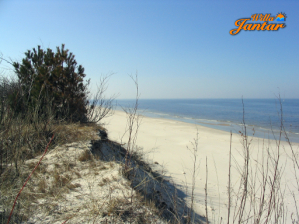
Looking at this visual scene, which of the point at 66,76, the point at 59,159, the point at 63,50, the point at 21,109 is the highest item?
the point at 63,50

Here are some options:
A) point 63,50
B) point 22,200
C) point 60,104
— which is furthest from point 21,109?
point 22,200

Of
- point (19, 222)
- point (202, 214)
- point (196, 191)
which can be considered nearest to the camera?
point (19, 222)

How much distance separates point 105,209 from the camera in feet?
8.32

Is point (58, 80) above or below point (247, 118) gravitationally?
above

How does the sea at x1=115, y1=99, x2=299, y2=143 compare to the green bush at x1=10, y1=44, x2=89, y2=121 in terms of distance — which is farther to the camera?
the sea at x1=115, y1=99, x2=299, y2=143

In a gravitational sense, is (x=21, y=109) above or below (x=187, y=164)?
above

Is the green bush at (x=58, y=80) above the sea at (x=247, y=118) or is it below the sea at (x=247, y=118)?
above

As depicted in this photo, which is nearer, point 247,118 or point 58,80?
point 58,80

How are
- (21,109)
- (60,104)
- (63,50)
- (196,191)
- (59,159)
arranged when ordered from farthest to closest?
1. (63,50)
2. (60,104)
3. (21,109)
4. (196,191)
5. (59,159)

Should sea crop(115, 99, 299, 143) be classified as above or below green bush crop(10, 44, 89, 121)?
below

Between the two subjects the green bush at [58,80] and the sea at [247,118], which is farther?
the sea at [247,118]

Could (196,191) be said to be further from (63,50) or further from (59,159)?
(63,50)

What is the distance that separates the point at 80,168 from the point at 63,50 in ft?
15.2

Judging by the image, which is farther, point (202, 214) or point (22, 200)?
point (202, 214)
